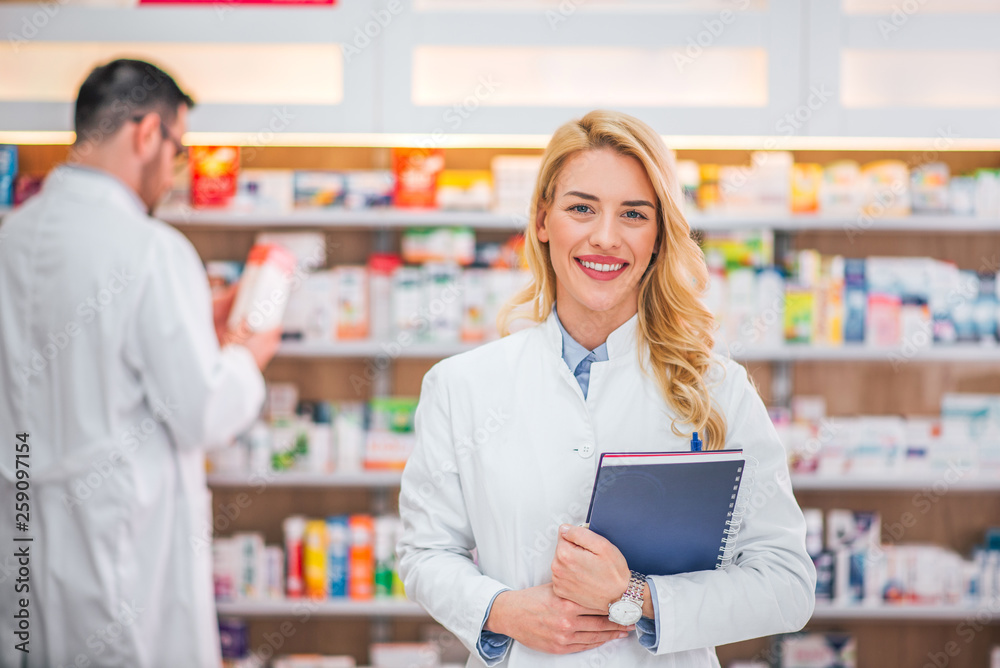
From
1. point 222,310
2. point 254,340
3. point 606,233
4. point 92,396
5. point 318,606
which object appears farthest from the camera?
point 318,606

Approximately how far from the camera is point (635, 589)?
1290 mm

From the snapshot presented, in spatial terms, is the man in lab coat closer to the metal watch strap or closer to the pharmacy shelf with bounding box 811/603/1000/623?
the metal watch strap

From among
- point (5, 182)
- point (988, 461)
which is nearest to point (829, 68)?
point (988, 461)

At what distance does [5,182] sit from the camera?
10.5 ft

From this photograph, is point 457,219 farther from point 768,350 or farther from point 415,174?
point 768,350

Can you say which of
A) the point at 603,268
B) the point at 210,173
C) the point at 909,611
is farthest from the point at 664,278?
the point at 909,611

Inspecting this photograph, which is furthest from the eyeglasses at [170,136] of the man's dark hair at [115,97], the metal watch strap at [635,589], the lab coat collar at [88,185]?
the metal watch strap at [635,589]

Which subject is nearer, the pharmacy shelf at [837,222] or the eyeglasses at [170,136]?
the eyeglasses at [170,136]

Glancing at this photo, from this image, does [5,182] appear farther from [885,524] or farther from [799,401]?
[885,524]

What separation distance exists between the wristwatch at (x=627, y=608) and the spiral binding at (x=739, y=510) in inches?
7.2

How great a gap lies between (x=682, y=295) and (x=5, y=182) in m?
3.07

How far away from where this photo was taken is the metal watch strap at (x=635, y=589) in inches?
50.3

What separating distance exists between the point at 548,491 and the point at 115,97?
5.86 feet

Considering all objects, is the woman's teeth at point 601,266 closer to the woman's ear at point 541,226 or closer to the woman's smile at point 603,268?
the woman's smile at point 603,268
